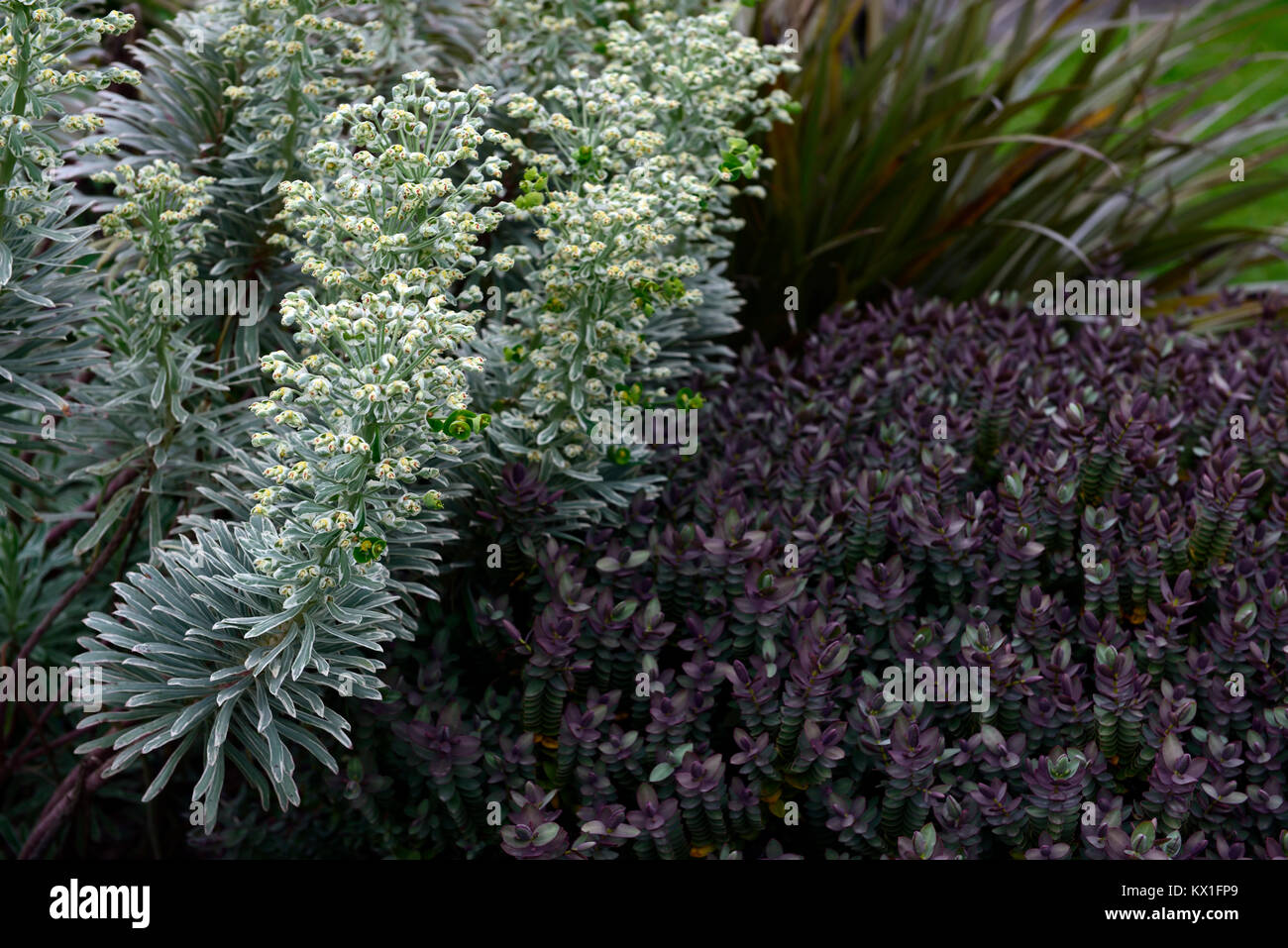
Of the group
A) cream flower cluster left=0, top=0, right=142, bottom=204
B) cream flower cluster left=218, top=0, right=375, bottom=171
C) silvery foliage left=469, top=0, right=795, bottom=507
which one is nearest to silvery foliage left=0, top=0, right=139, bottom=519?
cream flower cluster left=0, top=0, right=142, bottom=204

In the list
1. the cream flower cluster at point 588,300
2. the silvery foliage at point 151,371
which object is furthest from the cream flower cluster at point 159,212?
the cream flower cluster at point 588,300

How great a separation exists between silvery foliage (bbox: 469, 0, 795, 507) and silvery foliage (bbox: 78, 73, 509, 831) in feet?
0.74

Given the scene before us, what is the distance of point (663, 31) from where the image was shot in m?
2.64

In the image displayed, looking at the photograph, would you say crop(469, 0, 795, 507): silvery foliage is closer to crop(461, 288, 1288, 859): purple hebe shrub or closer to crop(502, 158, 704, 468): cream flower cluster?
crop(502, 158, 704, 468): cream flower cluster

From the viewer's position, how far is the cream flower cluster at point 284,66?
2404 mm

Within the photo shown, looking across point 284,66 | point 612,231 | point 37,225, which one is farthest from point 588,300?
point 37,225

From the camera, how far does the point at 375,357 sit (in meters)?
1.81

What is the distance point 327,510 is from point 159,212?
0.93 metres

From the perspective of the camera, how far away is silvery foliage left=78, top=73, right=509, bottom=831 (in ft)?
5.81

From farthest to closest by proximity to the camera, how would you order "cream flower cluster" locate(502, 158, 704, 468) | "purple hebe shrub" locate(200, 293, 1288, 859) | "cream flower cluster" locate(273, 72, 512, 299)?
1. "cream flower cluster" locate(502, 158, 704, 468)
2. "purple hebe shrub" locate(200, 293, 1288, 859)
3. "cream flower cluster" locate(273, 72, 512, 299)

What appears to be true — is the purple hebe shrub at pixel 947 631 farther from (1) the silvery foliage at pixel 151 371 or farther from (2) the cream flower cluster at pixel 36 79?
(2) the cream flower cluster at pixel 36 79

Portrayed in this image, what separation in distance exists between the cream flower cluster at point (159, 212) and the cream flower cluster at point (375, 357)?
365 mm
